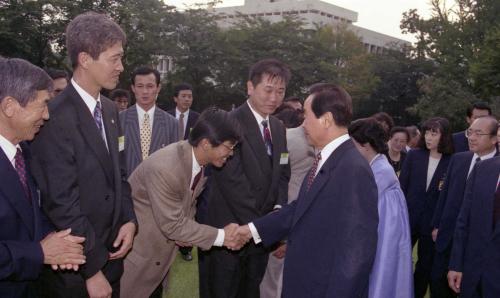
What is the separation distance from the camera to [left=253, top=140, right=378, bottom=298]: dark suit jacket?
2.47 metres

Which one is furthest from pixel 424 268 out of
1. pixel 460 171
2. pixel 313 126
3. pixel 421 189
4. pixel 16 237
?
pixel 16 237

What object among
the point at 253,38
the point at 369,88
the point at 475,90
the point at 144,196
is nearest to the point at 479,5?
the point at 475,90

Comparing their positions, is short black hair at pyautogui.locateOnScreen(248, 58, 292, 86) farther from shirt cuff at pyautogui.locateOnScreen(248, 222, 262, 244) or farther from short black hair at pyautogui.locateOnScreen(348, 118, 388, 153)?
shirt cuff at pyautogui.locateOnScreen(248, 222, 262, 244)

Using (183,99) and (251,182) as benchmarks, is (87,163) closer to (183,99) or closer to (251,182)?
(251,182)

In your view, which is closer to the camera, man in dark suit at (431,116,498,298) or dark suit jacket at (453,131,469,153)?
man in dark suit at (431,116,498,298)

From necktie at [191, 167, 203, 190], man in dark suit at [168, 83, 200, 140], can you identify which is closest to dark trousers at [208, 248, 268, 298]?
necktie at [191, 167, 203, 190]

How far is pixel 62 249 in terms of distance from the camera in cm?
239

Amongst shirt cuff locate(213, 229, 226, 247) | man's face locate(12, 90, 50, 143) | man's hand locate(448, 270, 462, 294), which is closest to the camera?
man's face locate(12, 90, 50, 143)

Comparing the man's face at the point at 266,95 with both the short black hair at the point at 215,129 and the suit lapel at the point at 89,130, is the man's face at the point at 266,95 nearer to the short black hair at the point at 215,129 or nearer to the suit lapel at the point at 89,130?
the short black hair at the point at 215,129

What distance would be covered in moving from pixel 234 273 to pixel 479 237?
6.11 ft

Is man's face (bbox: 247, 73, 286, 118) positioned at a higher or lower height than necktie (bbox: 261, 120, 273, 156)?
A: higher

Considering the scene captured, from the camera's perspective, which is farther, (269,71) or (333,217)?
(269,71)

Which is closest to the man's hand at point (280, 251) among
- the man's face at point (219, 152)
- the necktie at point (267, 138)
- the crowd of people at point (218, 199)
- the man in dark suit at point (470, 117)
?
the crowd of people at point (218, 199)

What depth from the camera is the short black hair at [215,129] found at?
318cm
